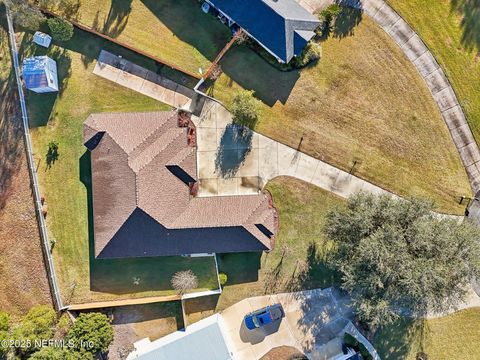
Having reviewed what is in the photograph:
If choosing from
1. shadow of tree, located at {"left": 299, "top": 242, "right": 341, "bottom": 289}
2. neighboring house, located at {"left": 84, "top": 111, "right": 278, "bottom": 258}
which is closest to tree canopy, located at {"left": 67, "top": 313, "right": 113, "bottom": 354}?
neighboring house, located at {"left": 84, "top": 111, "right": 278, "bottom": 258}

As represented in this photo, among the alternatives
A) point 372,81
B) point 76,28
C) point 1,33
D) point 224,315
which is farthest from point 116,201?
point 372,81

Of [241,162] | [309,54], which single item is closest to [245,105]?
[241,162]

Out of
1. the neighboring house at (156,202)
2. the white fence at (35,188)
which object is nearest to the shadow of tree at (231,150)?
the neighboring house at (156,202)

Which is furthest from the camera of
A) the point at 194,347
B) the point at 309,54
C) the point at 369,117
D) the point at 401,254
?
the point at 369,117

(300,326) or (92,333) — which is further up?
(300,326)

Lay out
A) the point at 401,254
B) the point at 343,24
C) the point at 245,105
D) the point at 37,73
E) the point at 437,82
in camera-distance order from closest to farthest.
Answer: the point at 401,254, the point at 245,105, the point at 37,73, the point at 343,24, the point at 437,82

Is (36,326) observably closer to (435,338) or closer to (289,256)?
(289,256)

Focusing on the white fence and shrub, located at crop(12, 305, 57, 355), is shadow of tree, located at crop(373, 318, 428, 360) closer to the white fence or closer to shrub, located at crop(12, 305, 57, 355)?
shrub, located at crop(12, 305, 57, 355)
